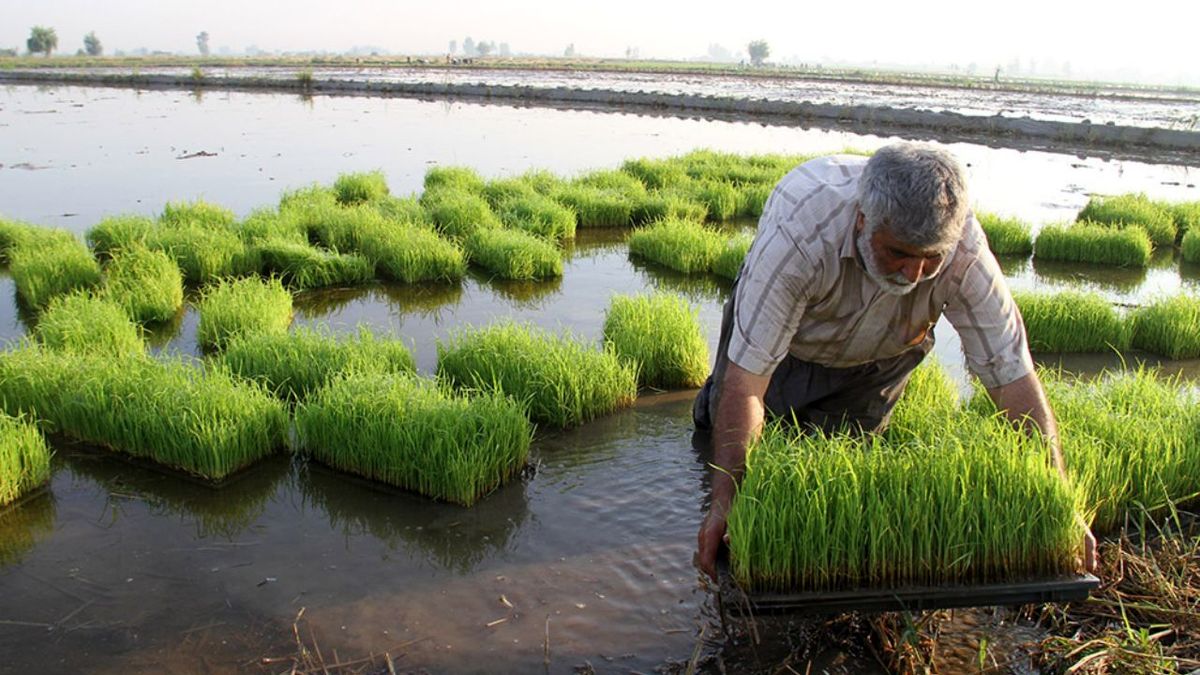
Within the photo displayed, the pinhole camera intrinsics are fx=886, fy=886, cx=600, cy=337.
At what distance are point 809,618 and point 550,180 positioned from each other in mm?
8864

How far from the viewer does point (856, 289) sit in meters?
2.82

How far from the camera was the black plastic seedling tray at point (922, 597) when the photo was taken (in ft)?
8.39

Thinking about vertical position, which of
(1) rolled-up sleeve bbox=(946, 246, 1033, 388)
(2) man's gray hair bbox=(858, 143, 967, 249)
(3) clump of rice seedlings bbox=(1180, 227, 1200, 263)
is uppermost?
(2) man's gray hair bbox=(858, 143, 967, 249)

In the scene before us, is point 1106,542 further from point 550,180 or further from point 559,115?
point 559,115

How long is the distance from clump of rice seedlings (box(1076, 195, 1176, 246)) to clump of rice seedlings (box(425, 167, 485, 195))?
22.5 feet

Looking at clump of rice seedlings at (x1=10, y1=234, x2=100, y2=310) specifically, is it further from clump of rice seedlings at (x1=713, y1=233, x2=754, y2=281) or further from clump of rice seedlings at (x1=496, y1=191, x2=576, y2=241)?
clump of rice seedlings at (x1=713, y1=233, x2=754, y2=281)

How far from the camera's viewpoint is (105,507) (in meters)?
3.73

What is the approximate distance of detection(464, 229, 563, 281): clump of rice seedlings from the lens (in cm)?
754

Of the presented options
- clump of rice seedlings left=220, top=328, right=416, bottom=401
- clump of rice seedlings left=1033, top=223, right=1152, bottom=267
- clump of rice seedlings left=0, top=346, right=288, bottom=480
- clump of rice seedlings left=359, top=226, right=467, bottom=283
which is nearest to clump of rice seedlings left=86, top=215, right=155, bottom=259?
clump of rice seedlings left=359, top=226, right=467, bottom=283

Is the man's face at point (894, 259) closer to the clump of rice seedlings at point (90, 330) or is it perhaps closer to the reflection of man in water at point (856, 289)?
the reflection of man in water at point (856, 289)

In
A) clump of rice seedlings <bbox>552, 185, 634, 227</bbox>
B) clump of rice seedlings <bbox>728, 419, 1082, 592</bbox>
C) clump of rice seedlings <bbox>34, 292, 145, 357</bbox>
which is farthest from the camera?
clump of rice seedlings <bbox>552, 185, 634, 227</bbox>

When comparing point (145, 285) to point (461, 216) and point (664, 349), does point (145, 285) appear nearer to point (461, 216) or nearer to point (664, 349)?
point (461, 216)

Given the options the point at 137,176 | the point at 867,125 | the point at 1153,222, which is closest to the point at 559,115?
the point at 867,125

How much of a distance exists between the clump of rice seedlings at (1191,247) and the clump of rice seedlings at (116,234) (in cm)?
948
